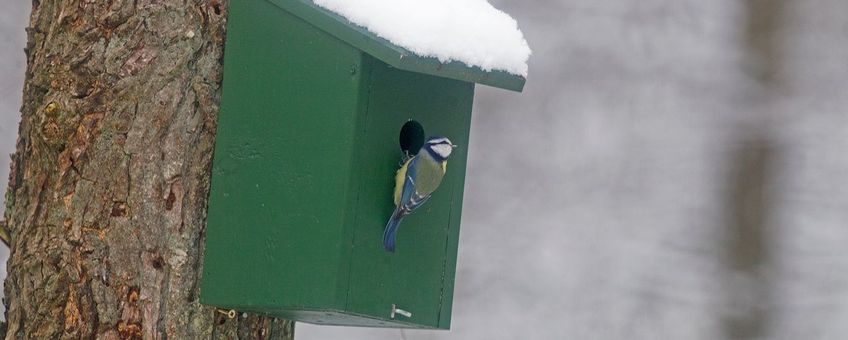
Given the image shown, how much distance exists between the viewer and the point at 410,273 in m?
3.99

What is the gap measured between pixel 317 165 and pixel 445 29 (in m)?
0.53

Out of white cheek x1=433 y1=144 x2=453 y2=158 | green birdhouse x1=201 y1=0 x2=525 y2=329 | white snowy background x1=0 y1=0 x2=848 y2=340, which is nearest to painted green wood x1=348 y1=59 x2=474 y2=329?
green birdhouse x1=201 y1=0 x2=525 y2=329

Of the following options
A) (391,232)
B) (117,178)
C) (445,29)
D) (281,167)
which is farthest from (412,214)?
(117,178)

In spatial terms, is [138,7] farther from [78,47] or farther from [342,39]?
[342,39]

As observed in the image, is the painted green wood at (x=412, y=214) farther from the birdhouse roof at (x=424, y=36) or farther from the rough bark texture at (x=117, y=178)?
the rough bark texture at (x=117, y=178)

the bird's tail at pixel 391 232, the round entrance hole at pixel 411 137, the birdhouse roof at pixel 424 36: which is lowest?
the bird's tail at pixel 391 232

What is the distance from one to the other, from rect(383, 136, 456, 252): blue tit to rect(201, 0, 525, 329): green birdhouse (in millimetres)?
34

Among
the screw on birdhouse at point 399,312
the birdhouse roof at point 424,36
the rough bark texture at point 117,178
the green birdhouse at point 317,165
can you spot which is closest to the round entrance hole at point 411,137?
the green birdhouse at point 317,165

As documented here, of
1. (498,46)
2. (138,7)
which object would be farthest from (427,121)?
(138,7)

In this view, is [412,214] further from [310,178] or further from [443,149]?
[310,178]

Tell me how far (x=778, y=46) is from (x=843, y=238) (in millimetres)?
1217

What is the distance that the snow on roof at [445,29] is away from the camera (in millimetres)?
3715

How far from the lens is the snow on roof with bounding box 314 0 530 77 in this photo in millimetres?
3715

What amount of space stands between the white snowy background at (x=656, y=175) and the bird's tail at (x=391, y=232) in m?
4.46
